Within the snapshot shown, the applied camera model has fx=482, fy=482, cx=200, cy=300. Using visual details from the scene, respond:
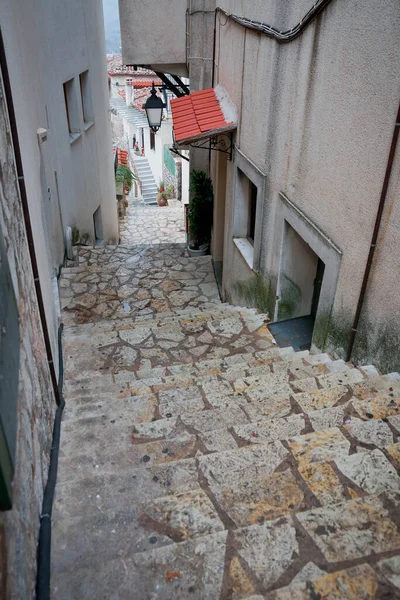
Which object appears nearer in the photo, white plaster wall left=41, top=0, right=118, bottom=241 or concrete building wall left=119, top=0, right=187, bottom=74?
white plaster wall left=41, top=0, right=118, bottom=241

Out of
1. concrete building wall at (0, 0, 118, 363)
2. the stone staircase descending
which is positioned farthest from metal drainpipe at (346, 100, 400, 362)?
the stone staircase descending

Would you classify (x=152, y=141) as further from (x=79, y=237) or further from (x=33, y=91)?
(x=33, y=91)

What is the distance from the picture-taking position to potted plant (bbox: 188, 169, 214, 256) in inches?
419

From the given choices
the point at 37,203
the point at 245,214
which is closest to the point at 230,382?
the point at 37,203

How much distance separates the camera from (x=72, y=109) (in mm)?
10625

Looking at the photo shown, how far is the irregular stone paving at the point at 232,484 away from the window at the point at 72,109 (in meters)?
7.41

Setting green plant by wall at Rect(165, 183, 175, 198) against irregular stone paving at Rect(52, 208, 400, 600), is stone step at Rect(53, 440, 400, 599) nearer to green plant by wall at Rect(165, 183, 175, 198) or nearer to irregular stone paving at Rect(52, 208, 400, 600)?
irregular stone paving at Rect(52, 208, 400, 600)

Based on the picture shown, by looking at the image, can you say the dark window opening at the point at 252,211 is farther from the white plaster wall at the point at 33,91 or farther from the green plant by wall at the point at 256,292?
the white plaster wall at the point at 33,91

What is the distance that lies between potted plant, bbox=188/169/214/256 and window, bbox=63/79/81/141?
2.78 metres

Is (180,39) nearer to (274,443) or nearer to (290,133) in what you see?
(290,133)

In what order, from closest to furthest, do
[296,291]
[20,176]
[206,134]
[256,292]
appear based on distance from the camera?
[20,176] → [296,291] → [206,134] → [256,292]

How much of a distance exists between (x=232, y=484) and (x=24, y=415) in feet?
4.33

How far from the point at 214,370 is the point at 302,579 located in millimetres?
2966

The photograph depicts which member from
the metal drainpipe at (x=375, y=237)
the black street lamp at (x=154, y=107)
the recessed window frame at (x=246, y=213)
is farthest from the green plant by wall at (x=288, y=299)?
the black street lamp at (x=154, y=107)
